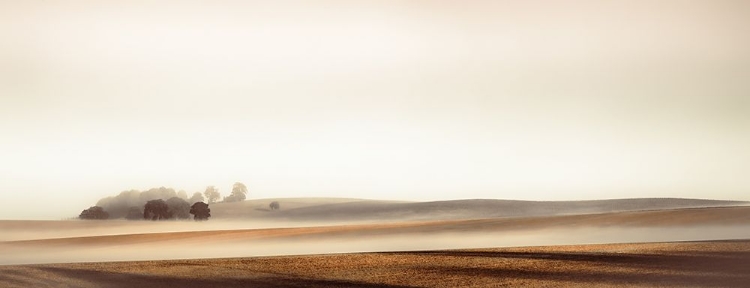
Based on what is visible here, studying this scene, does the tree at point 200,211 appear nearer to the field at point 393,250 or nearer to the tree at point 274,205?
the field at point 393,250

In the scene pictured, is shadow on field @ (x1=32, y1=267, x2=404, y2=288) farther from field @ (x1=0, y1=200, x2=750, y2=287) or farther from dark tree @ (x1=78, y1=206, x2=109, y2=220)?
dark tree @ (x1=78, y1=206, x2=109, y2=220)

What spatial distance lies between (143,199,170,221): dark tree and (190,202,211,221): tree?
0.51ft

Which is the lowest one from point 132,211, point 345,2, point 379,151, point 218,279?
point 218,279

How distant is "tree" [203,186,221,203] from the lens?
5340 millimetres

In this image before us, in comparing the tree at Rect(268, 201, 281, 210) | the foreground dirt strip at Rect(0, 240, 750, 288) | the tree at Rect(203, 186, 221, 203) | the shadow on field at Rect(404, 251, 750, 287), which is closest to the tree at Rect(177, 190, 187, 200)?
the tree at Rect(203, 186, 221, 203)

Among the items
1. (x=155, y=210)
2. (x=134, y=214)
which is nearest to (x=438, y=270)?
→ (x=155, y=210)

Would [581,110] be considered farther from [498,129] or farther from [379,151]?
[379,151]

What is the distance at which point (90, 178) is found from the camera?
527 cm

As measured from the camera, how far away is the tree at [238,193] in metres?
5.34

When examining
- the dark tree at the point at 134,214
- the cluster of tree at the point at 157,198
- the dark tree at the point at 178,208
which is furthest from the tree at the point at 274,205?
the dark tree at the point at 134,214

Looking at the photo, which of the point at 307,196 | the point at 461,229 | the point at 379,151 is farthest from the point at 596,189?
the point at 307,196

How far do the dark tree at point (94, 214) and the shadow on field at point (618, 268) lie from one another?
187cm

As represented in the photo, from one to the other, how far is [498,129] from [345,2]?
128 centimetres

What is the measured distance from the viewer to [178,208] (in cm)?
530
